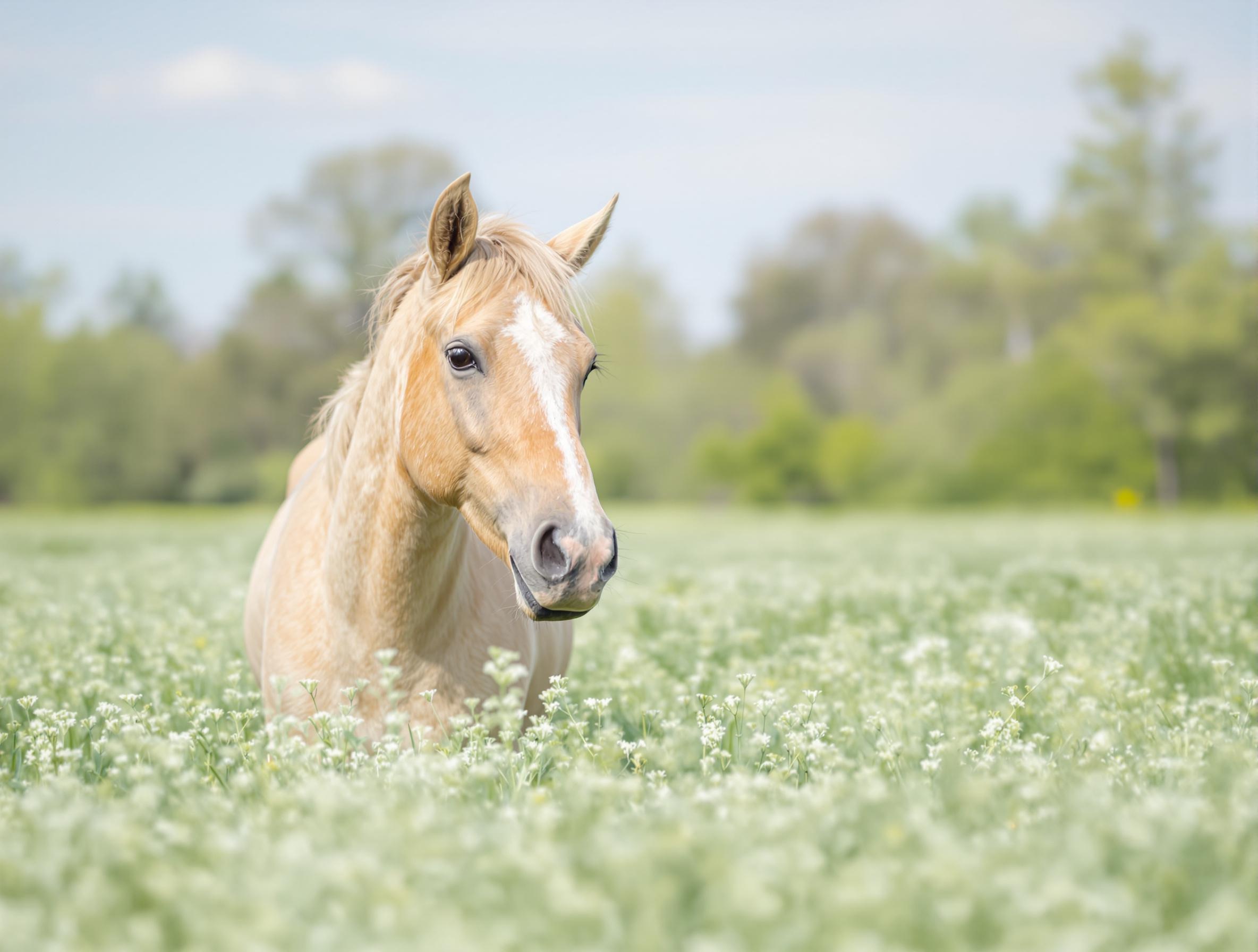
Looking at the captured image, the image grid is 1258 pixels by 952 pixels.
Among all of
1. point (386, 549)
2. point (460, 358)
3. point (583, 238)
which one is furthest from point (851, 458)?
point (460, 358)

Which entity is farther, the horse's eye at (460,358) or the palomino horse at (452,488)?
the horse's eye at (460,358)

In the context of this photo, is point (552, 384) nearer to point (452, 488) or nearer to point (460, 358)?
point (460, 358)

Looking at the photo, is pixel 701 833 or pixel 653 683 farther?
pixel 653 683

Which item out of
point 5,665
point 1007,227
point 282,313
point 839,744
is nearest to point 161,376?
point 282,313

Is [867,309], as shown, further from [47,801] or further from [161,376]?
[47,801]

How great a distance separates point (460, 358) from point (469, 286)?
304 mm

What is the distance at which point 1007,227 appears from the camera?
7362cm

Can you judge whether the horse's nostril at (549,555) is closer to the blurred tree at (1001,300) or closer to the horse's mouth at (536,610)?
the horse's mouth at (536,610)

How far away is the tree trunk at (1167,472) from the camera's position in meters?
42.4

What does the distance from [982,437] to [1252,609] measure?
43285 millimetres

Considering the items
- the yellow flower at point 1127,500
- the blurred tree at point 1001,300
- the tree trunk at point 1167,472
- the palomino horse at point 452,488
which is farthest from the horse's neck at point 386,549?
the blurred tree at point 1001,300

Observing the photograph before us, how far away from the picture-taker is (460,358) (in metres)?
3.60

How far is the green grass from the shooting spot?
73.4 inches

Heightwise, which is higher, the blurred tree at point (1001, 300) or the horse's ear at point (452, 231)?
the blurred tree at point (1001, 300)
